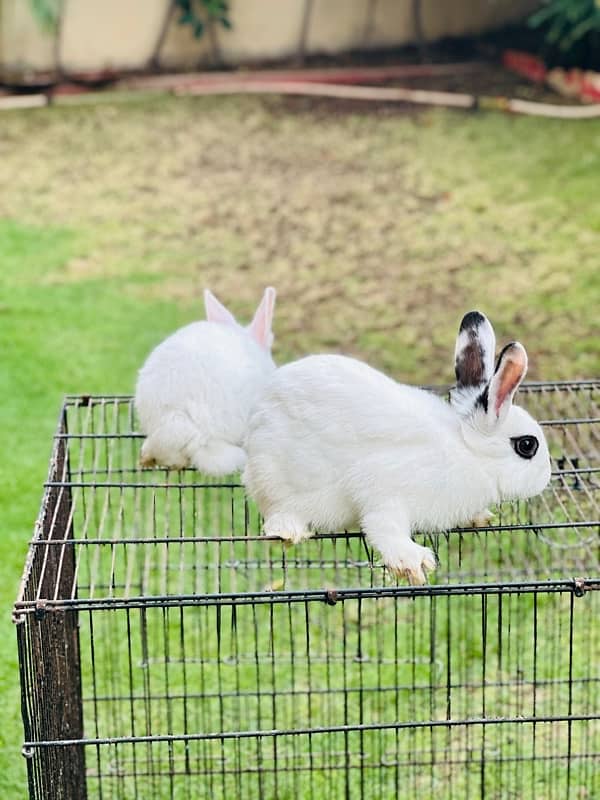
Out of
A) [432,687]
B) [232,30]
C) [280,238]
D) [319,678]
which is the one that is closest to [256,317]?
[432,687]

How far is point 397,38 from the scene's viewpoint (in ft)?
27.4

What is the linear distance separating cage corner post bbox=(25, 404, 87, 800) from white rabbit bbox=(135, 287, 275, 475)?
0.20m

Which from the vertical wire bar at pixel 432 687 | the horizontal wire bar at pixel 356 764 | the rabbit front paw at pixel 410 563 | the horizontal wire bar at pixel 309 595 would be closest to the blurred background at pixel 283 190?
the horizontal wire bar at pixel 356 764

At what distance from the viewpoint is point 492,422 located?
2.01m

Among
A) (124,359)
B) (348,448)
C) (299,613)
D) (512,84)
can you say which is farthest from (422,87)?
(348,448)

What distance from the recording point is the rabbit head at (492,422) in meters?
2.01

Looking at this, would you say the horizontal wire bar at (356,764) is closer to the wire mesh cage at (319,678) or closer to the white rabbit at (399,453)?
the wire mesh cage at (319,678)

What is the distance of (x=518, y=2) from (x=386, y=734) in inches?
250

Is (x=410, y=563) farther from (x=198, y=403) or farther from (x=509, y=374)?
(x=198, y=403)

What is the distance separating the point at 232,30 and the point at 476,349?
655 cm

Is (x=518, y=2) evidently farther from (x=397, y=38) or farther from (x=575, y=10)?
(x=575, y=10)

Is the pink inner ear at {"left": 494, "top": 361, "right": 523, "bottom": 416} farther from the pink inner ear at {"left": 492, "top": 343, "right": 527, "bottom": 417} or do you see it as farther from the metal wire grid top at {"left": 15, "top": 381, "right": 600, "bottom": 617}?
the metal wire grid top at {"left": 15, "top": 381, "right": 600, "bottom": 617}

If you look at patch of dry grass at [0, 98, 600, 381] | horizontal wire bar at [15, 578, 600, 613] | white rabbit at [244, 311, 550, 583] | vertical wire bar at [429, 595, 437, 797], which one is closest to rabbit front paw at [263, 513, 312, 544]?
white rabbit at [244, 311, 550, 583]

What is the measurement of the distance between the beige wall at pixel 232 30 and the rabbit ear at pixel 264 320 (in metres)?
5.87
